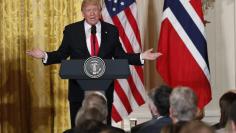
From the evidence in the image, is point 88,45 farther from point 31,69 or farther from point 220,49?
point 220,49

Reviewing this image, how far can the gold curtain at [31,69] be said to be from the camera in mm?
7352

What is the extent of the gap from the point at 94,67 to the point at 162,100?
91 centimetres

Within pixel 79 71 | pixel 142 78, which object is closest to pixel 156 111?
pixel 79 71

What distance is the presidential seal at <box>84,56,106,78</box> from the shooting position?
4621 millimetres

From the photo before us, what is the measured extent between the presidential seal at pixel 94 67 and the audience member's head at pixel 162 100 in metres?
0.77

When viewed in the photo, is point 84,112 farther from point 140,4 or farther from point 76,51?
point 140,4

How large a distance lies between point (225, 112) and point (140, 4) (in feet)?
13.6

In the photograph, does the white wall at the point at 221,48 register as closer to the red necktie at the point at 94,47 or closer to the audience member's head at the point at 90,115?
the red necktie at the point at 94,47

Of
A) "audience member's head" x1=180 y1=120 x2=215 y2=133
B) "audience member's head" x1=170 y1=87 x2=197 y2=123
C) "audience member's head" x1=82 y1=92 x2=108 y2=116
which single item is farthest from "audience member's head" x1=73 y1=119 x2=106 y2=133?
"audience member's head" x1=180 y1=120 x2=215 y2=133

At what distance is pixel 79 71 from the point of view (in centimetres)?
464

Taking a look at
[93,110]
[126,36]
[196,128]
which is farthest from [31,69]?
[196,128]

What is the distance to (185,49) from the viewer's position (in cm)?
636

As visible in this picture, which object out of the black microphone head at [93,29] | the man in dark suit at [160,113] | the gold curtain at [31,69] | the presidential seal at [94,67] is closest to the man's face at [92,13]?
the black microphone head at [93,29]

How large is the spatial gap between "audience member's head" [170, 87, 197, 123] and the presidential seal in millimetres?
1050
